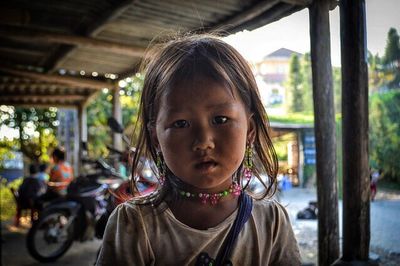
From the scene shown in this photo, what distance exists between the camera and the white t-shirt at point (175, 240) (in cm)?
100

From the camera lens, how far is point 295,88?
49.9ft

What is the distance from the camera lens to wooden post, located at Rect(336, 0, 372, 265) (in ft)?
7.08

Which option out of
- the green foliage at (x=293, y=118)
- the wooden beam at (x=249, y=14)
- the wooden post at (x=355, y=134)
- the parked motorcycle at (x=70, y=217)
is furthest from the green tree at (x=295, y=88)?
the wooden post at (x=355, y=134)

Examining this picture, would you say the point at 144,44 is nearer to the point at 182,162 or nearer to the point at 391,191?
the point at 391,191

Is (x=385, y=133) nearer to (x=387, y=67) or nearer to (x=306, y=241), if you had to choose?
(x=387, y=67)

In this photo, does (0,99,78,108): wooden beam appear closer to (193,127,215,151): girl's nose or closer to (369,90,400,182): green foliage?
(369,90,400,182): green foliage

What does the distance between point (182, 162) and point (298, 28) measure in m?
2.06

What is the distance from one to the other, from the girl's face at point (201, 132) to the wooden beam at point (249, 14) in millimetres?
2111

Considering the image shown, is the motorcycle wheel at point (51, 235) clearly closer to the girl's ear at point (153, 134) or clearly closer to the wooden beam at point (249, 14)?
the wooden beam at point (249, 14)

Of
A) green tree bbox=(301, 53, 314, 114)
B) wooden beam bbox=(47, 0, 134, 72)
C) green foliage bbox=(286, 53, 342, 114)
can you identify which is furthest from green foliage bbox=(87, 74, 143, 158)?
wooden beam bbox=(47, 0, 134, 72)

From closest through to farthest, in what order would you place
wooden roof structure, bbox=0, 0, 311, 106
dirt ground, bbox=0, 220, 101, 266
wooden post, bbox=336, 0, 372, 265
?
1. wooden post, bbox=336, 0, 372, 265
2. wooden roof structure, bbox=0, 0, 311, 106
3. dirt ground, bbox=0, 220, 101, 266

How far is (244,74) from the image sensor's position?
115 cm

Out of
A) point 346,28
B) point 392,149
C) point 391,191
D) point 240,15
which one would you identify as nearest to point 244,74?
point 346,28

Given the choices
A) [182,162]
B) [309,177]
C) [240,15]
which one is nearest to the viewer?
[182,162]
